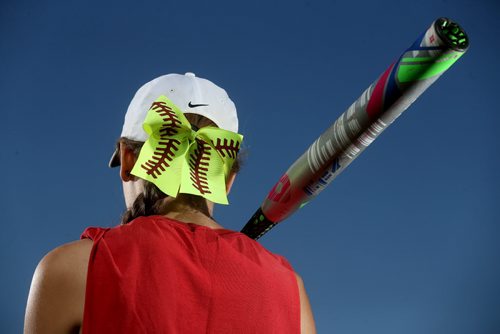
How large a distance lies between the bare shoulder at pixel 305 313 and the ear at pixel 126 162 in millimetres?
635

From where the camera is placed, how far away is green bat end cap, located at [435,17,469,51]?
1320 mm

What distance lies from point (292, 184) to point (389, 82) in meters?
0.78

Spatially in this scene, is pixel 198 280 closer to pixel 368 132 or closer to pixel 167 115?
pixel 167 115

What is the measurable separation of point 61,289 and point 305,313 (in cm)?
69

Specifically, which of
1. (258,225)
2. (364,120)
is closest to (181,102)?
(364,120)

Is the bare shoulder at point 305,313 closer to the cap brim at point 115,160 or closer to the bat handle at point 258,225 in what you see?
the cap brim at point 115,160

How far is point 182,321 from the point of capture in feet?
4.14

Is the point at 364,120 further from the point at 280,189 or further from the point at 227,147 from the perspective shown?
the point at 280,189

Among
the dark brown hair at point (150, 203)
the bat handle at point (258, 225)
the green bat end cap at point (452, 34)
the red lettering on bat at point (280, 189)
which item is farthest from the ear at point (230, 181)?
the green bat end cap at point (452, 34)

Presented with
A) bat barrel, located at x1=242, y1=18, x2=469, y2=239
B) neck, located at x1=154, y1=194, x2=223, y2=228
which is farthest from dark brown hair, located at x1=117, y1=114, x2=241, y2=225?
bat barrel, located at x1=242, y1=18, x2=469, y2=239

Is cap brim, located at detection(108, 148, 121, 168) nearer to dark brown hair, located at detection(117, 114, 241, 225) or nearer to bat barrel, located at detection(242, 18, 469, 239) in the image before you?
dark brown hair, located at detection(117, 114, 241, 225)

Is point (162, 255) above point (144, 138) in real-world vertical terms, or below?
below

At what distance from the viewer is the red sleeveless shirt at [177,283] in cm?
123

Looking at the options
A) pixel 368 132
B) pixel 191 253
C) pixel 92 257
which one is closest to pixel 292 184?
pixel 368 132
